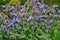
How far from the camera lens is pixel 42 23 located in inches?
171

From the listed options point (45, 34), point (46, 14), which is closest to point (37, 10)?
point (46, 14)

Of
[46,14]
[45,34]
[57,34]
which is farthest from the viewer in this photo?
[46,14]

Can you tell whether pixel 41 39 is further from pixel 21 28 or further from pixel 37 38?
pixel 21 28

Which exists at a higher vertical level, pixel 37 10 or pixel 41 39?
pixel 37 10

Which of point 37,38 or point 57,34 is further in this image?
point 37,38

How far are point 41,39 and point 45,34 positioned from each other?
13 centimetres

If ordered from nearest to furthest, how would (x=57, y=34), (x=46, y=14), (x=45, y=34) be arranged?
(x=57, y=34)
(x=45, y=34)
(x=46, y=14)

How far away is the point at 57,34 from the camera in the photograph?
13.0 feet

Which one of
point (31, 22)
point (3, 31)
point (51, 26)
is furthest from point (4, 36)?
point (51, 26)

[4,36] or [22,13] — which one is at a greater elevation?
[22,13]

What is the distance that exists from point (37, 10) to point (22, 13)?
25 cm

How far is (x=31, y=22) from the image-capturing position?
429 cm

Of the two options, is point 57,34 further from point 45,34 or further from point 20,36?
point 20,36

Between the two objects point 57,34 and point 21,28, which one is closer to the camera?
point 57,34
